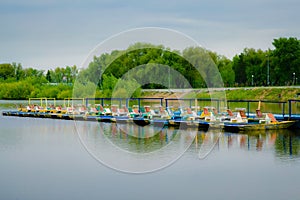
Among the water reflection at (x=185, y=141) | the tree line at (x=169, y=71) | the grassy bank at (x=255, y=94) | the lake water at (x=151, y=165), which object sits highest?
the tree line at (x=169, y=71)

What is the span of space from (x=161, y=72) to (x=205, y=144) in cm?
3200

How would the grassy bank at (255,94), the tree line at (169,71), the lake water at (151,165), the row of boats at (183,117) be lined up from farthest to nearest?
the grassy bank at (255,94), the tree line at (169,71), the row of boats at (183,117), the lake water at (151,165)

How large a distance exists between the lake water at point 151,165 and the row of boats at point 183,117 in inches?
45.1

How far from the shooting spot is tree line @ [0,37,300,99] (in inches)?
1966

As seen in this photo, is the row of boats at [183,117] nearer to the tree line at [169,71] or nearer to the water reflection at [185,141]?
the water reflection at [185,141]

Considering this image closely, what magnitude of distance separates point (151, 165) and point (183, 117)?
12.9m

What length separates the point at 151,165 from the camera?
19750 millimetres

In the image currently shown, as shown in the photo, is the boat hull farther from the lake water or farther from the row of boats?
the lake water

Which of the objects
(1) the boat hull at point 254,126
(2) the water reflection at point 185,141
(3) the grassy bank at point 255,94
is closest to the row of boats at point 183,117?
(1) the boat hull at point 254,126

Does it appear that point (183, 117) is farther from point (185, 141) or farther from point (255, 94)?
point (255, 94)

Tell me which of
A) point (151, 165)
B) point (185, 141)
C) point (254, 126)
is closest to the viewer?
point (151, 165)

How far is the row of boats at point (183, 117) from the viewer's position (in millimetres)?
28566

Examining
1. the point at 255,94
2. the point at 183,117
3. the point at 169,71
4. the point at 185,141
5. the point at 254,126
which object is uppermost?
the point at 169,71

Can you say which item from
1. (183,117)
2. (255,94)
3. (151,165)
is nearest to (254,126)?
(183,117)
